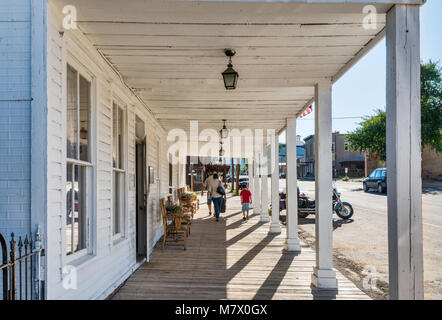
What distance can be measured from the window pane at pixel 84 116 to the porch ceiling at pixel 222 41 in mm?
444

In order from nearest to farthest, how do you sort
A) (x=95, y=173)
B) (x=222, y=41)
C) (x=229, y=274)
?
1. (x=222, y=41)
2. (x=95, y=173)
3. (x=229, y=274)

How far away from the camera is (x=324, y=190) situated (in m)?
4.68

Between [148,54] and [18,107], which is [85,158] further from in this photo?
[148,54]

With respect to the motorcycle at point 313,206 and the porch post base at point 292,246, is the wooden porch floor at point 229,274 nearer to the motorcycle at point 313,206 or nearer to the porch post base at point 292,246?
the porch post base at point 292,246

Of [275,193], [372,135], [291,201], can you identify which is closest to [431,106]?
[372,135]

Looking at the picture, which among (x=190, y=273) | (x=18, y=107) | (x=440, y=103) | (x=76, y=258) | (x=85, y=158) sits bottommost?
(x=190, y=273)

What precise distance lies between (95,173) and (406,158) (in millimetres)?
2862

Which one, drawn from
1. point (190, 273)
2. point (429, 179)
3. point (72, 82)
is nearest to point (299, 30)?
point (72, 82)

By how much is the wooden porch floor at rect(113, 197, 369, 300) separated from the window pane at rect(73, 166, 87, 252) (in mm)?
1215

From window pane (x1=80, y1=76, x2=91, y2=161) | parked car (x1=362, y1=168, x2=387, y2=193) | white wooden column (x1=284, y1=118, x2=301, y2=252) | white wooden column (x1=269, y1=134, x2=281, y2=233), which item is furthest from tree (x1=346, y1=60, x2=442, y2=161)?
window pane (x1=80, y1=76, x2=91, y2=161)

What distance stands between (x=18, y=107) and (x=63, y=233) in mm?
1032

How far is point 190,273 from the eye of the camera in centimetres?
541

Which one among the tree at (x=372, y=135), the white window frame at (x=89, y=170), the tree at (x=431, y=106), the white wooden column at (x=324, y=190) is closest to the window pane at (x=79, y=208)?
the white window frame at (x=89, y=170)

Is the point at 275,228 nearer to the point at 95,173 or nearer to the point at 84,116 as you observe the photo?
the point at 95,173
